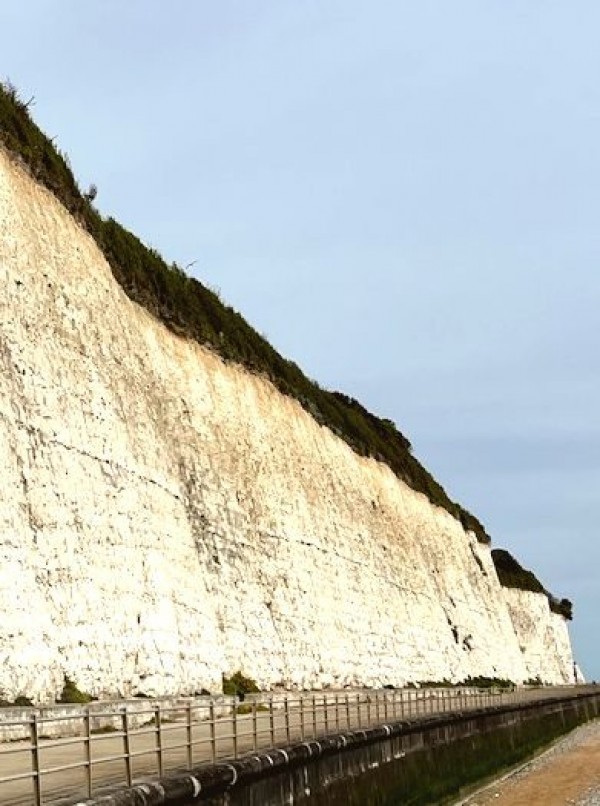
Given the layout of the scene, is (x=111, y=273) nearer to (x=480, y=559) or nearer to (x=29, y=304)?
(x=29, y=304)

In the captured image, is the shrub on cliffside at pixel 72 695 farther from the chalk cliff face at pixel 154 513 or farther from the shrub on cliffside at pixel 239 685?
the shrub on cliffside at pixel 239 685

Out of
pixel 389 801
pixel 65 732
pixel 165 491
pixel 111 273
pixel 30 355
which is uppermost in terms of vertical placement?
pixel 111 273

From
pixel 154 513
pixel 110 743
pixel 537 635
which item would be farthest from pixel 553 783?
pixel 537 635

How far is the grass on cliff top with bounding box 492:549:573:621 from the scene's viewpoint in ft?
375

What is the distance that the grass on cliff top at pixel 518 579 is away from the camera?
11422 centimetres

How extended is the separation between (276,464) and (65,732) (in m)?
27.3

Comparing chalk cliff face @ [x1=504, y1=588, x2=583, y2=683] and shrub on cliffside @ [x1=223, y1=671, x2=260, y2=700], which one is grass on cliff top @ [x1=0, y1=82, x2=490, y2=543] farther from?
chalk cliff face @ [x1=504, y1=588, x2=583, y2=683]

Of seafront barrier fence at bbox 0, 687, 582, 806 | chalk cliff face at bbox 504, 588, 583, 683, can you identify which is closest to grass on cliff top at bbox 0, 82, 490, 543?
seafront barrier fence at bbox 0, 687, 582, 806

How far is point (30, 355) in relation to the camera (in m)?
29.6

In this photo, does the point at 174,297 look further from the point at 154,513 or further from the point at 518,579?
the point at 518,579

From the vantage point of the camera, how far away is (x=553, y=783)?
39.4 m

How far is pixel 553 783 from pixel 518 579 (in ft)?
257

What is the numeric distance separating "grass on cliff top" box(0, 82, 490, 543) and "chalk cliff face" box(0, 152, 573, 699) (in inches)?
36.4

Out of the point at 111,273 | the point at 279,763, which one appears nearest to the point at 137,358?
the point at 111,273
